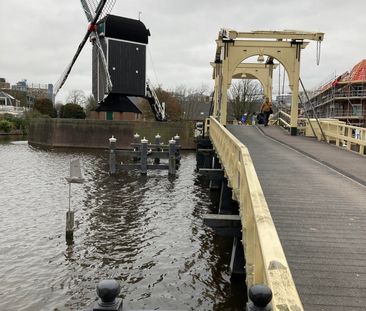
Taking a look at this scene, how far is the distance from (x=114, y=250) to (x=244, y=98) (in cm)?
4408

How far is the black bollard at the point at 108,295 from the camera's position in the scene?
2791 mm

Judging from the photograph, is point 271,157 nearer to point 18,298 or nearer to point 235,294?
point 235,294

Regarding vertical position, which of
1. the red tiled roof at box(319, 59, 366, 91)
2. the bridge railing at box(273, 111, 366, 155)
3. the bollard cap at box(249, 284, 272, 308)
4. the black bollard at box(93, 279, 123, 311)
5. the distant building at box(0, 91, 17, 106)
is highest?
the red tiled roof at box(319, 59, 366, 91)

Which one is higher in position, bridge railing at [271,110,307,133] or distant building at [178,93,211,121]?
distant building at [178,93,211,121]

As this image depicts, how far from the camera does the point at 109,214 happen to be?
44.6ft

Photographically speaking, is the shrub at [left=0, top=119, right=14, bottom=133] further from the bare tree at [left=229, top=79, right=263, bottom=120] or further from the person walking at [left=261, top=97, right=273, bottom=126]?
the person walking at [left=261, top=97, right=273, bottom=126]

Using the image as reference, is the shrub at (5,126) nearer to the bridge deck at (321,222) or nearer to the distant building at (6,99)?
the distant building at (6,99)

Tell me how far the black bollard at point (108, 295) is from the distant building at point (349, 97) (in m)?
53.2

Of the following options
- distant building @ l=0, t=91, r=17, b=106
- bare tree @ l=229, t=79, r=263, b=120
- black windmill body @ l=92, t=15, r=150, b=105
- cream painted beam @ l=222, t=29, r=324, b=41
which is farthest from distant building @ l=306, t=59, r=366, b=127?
distant building @ l=0, t=91, r=17, b=106

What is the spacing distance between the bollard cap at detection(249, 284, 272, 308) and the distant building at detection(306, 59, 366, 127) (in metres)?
53.0

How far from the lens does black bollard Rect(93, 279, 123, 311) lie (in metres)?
2.79

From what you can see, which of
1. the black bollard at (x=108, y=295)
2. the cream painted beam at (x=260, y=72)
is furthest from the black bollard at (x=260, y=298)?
the cream painted beam at (x=260, y=72)

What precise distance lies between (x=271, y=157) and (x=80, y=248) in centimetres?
601

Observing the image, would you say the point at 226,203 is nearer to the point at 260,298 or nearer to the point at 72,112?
the point at 260,298
